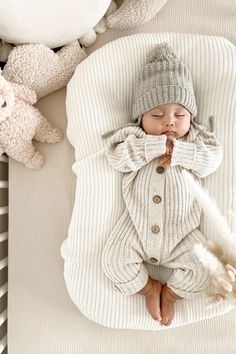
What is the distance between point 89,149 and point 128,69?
0.24m

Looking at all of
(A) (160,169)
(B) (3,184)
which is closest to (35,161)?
(B) (3,184)

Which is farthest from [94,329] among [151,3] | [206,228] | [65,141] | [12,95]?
[151,3]

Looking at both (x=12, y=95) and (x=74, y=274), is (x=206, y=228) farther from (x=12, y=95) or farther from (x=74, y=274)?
(x=12, y=95)

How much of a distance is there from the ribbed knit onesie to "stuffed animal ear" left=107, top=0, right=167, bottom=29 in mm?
354

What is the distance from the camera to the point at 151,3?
1.38 meters

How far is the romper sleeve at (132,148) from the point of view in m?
1.21

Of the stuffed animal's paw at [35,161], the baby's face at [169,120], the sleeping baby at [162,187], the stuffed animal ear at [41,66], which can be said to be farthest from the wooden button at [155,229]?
the stuffed animal ear at [41,66]

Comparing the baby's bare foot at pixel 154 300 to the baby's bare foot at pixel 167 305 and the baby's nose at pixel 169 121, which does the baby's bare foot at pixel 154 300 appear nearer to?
the baby's bare foot at pixel 167 305

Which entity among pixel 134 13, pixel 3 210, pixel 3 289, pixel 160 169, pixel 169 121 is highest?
pixel 134 13

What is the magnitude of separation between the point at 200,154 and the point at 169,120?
0.11 metres

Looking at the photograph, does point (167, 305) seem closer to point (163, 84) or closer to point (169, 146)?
point (169, 146)

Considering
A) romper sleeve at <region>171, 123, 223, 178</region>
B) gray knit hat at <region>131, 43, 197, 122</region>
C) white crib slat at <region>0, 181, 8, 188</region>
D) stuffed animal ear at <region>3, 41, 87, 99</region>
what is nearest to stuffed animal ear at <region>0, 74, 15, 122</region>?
stuffed animal ear at <region>3, 41, 87, 99</region>

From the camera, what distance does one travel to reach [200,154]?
3.94ft

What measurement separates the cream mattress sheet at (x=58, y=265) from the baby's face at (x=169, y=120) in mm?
301
